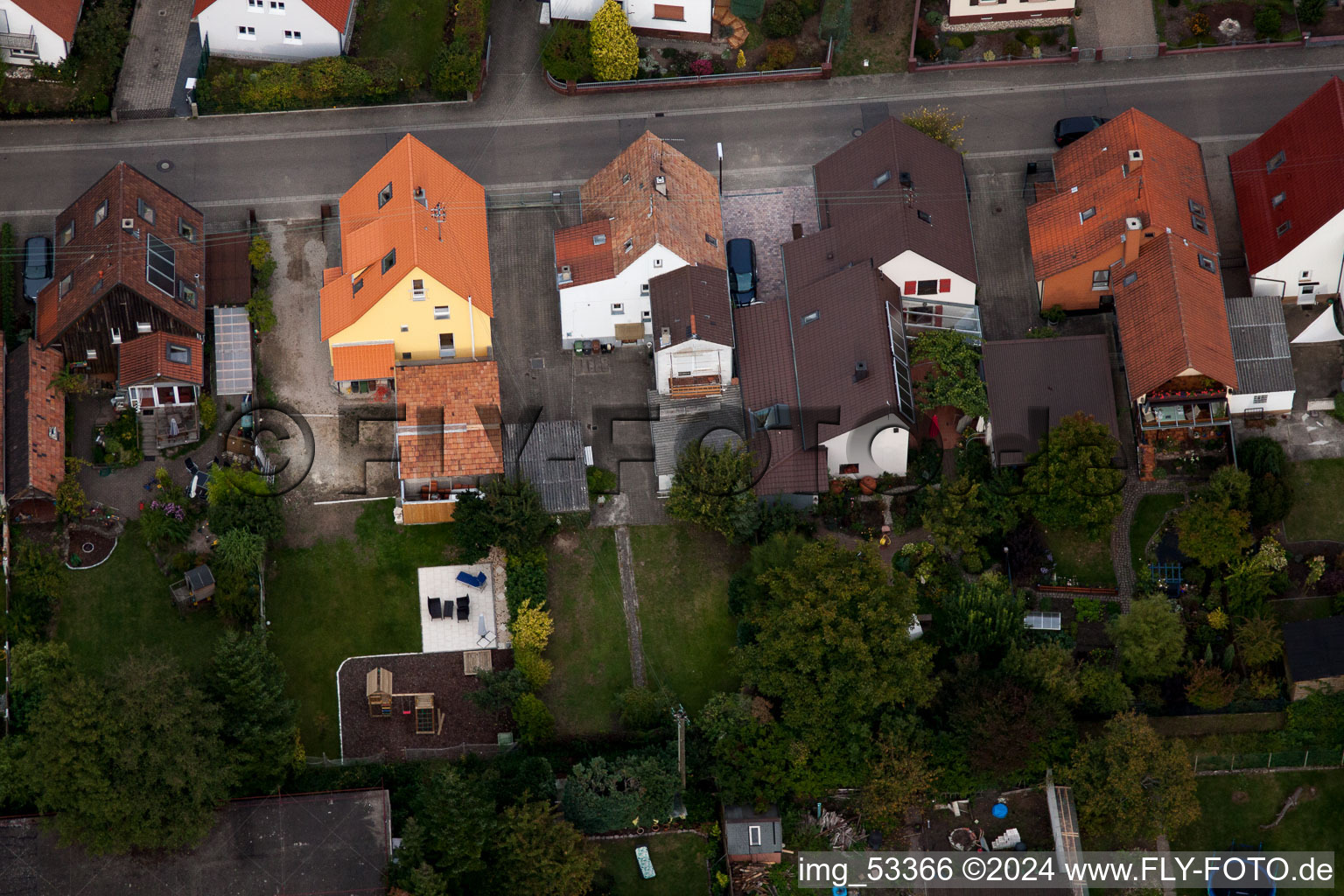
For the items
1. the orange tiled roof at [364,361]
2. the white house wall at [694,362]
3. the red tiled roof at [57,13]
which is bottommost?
the white house wall at [694,362]

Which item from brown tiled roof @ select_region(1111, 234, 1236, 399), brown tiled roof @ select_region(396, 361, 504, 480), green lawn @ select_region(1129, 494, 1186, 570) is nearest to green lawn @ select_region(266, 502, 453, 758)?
brown tiled roof @ select_region(396, 361, 504, 480)

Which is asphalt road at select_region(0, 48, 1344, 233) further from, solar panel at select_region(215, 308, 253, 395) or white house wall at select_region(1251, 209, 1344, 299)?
Answer: white house wall at select_region(1251, 209, 1344, 299)

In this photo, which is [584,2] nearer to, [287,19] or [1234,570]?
[287,19]

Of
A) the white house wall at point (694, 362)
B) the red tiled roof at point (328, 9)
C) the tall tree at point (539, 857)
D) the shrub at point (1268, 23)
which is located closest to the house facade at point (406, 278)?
the white house wall at point (694, 362)

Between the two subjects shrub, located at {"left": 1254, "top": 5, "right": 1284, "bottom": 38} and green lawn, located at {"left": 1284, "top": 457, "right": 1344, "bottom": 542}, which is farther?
shrub, located at {"left": 1254, "top": 5, "right": 1284, "bottom": 38}

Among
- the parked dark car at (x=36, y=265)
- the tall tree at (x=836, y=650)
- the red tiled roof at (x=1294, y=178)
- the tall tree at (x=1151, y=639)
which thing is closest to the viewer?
the tall tree at (x=836, y=650)

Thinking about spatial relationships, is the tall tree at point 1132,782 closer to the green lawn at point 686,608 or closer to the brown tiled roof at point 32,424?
the green lawn at point 686,608
